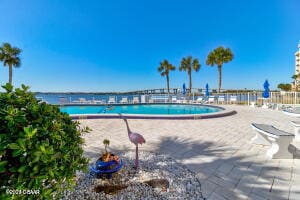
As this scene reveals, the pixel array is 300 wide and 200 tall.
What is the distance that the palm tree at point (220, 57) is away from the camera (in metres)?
19.2

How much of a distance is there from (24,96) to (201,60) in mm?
25131

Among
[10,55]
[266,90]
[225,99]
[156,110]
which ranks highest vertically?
[10,55]

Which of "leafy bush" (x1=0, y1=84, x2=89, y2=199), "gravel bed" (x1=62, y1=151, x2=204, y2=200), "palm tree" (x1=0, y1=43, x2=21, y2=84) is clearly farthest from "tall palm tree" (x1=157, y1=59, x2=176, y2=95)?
"leafy bush" (x1=0, y1=84, x2=89, y2=199)

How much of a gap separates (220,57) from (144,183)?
2059 centimetres

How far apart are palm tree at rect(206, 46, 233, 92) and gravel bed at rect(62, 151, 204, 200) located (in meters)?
19.7

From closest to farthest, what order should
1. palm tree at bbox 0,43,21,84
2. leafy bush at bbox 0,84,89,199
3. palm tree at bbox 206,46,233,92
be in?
leafy bush at bbox 0,84,89,199
palm tree at bbox 0,43,21,84
palm tree at bbox 206,46,233,92

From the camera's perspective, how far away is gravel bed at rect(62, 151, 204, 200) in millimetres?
1987

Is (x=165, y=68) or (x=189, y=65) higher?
(x=165, y=68)

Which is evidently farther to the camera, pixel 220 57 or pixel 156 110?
pixel 220 57

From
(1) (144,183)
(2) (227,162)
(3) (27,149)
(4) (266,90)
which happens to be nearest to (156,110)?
(4) (266,90)

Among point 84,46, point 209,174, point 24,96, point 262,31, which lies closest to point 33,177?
point 24,96

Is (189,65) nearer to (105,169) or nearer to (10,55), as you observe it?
(105,169)

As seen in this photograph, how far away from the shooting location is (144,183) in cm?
223

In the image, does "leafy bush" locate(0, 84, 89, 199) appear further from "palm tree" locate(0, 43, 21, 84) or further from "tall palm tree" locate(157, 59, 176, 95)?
"tall palm tree" locate(157, 59, 176, 95)
